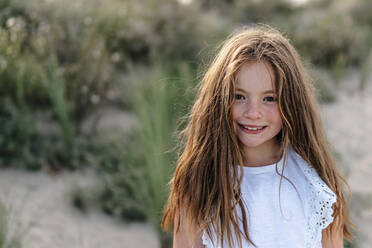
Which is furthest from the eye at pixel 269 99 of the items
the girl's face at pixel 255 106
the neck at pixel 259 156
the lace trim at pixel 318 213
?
the lace trim at pixel 318 213

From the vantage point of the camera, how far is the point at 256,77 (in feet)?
4.70

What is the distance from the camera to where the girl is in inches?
57.1

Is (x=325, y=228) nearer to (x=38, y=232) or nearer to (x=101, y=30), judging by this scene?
(x=38, y=232)

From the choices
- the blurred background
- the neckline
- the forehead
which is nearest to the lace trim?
the neckline

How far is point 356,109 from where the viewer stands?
5.56 meters

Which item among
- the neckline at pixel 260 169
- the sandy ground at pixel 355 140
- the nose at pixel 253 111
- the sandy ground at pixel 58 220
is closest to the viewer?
the nose at pixel 253 111

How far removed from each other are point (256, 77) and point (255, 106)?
10 cm

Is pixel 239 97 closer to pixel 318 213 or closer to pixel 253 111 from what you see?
pixel 253 111

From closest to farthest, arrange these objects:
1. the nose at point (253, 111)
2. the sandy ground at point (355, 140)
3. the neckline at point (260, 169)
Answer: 1. the nose at point (253, 111)
2. the neckline at point (260, 169)
3. the sandy ground at point (355, 140)

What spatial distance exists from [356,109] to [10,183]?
426cm

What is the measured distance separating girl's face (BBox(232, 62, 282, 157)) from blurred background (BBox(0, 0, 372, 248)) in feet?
2.08

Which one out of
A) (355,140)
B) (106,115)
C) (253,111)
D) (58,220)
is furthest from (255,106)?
(355,140)

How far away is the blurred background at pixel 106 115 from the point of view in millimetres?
2977

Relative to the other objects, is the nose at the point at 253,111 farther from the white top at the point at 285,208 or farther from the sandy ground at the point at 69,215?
the sandy ground at the point at 69,215
